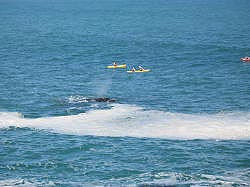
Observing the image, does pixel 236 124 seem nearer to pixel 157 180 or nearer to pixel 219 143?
pixel 219 143

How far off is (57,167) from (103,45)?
107 metres

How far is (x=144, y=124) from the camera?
302 ft

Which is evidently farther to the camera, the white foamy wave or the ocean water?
the white foamy wave

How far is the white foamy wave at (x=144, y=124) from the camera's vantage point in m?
88.0

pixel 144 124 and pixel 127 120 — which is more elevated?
pixel 127 120

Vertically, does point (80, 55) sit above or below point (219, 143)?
above

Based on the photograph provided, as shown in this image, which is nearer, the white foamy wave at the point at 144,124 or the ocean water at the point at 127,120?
the ocean water at the point at 127,120

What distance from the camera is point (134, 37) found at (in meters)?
200

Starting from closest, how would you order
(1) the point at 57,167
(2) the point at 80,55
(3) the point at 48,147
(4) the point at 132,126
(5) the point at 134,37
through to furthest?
(1) the point at 57,167
(3) the point at 48,147
(4) the point at 132,126
(2) the point at 80,55
(5) the point at 134,37

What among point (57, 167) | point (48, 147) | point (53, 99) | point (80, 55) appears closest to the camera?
point (57, 167)

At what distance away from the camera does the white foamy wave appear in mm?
88000

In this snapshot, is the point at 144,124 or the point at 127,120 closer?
the point at 144,124

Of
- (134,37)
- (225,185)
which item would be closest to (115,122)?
(225,185)

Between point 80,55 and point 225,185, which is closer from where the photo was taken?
point 225,185
